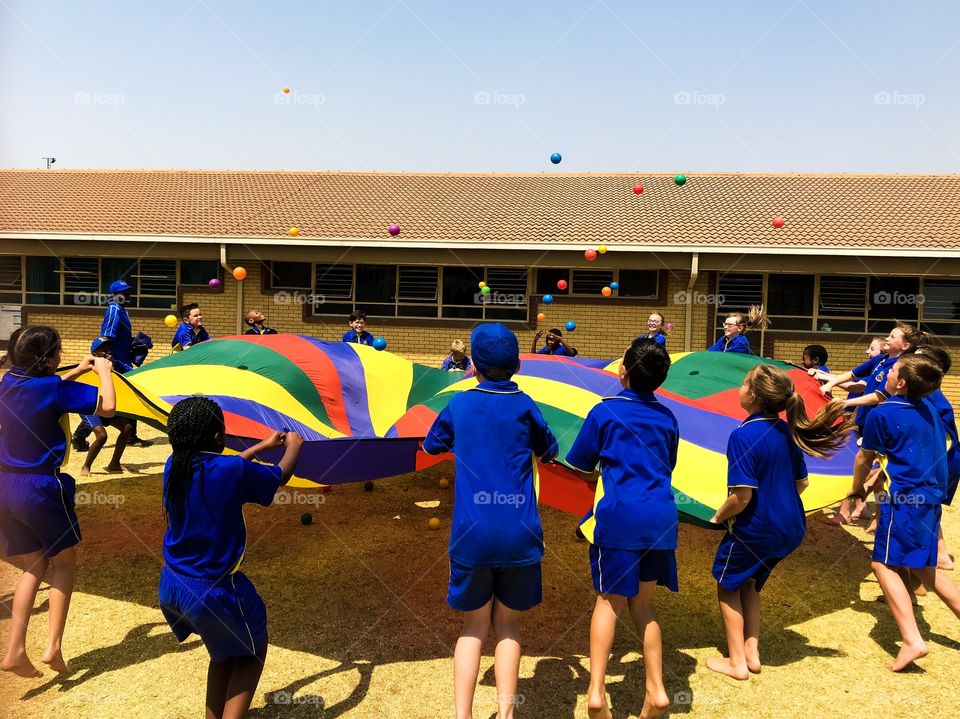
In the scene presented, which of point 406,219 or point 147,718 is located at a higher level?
point 406,219

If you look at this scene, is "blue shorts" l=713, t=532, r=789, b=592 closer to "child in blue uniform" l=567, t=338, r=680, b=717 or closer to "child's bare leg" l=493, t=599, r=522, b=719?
"child in blue uniform" l=567, t=338, r=680, b=717

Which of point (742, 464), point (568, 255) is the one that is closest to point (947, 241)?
point (568, 255)

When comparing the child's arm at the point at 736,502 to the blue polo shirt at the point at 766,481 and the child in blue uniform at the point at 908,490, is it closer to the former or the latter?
the blue polo shirt at the point at 766,481

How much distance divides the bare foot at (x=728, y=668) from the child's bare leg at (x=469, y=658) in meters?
1.38

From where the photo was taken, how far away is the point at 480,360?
2.93m

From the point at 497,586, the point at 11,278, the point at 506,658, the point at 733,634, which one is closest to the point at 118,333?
the point at 497,586

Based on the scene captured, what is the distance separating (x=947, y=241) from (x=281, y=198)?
13.5 metres

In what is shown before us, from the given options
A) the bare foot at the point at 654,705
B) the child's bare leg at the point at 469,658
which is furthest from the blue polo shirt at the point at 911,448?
the child's bare leg at the point at 469,658

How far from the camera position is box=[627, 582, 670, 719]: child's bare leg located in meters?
3.04

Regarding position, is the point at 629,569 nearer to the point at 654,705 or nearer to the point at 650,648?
the point at 650,648

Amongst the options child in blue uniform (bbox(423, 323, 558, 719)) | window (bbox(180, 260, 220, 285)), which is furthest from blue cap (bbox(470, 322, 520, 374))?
window (bbox(180, 260, 220, 285))

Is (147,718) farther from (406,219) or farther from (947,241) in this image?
(947,241)

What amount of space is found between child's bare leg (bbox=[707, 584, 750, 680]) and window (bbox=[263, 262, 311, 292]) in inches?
487

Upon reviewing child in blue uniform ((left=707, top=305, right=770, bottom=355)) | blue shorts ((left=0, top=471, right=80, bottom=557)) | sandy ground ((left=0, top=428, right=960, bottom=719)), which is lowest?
sandy ground ((left=0, top=428, right=960, bottom=719))
